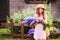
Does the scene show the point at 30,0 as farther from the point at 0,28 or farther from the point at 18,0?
the point at 0,28

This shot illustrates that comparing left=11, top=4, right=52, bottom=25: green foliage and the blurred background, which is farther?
the blurred background

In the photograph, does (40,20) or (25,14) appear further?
(25,14)

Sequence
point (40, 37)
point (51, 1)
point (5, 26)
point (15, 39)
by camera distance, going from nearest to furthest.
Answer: point (40, 37)
point (15, 39)
point (5, 26)
point (51, 1)

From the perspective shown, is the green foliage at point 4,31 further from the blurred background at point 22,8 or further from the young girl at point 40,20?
the young girl at point 40,20

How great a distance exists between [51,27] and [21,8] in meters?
2.89

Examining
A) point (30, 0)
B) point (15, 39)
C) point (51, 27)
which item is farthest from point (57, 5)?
point (15, 39)

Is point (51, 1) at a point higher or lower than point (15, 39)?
higher

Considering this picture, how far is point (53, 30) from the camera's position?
39.2 ft

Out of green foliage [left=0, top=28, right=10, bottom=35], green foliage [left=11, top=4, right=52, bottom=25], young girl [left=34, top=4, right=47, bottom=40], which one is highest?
young girl [left=34, top=4, right=47, bottom=40]

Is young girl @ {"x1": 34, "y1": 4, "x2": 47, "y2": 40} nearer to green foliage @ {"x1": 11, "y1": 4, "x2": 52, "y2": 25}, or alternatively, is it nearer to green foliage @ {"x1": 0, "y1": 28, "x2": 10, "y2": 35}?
green foliage @ {"x1": 11, "y1": 4, "x2": 52, "y2": 25}

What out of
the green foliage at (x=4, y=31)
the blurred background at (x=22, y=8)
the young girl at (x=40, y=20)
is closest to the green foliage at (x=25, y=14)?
the blurred background at (x=22, y=8)

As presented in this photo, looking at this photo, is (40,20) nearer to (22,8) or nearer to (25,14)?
(25,14)

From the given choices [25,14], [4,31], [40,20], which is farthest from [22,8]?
[40,20]

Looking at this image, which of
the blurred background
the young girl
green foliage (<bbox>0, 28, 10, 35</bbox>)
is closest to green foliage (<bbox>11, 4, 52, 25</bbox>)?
the blurred background
